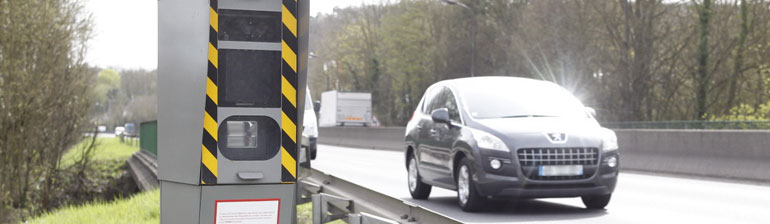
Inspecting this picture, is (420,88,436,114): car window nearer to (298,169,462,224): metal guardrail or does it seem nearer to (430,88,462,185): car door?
(430,88,462,185): car door

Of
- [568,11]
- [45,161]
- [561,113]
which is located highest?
[568,11]

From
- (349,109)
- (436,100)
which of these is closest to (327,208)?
(436,100)

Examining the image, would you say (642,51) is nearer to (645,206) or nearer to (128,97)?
(645,206)

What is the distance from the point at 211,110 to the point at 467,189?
536 centimetres

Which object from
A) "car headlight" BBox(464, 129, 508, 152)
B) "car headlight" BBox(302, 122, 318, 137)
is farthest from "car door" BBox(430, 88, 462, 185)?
"car headlight" BBox(302, 122, 318, 137)

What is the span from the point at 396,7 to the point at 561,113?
60022 mm

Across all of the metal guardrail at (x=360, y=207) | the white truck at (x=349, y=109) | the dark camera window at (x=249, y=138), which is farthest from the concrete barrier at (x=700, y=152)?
the white truck at (x=349, y=109)

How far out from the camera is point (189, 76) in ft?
17.9

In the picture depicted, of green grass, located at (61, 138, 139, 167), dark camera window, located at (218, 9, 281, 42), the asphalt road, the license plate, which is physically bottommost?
green grass, located at (61, 138, 139, 167)

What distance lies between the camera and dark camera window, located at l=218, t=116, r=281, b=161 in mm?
5387

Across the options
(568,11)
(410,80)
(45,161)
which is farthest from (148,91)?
(45,161)

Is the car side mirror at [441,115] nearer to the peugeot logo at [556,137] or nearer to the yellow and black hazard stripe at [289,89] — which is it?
the peugeot logo at [556,137]

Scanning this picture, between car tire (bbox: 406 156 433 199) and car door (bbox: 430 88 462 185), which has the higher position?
car door (bbox: 430 88 462 185)

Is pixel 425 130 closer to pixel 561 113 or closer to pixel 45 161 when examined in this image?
pixel 561 113
